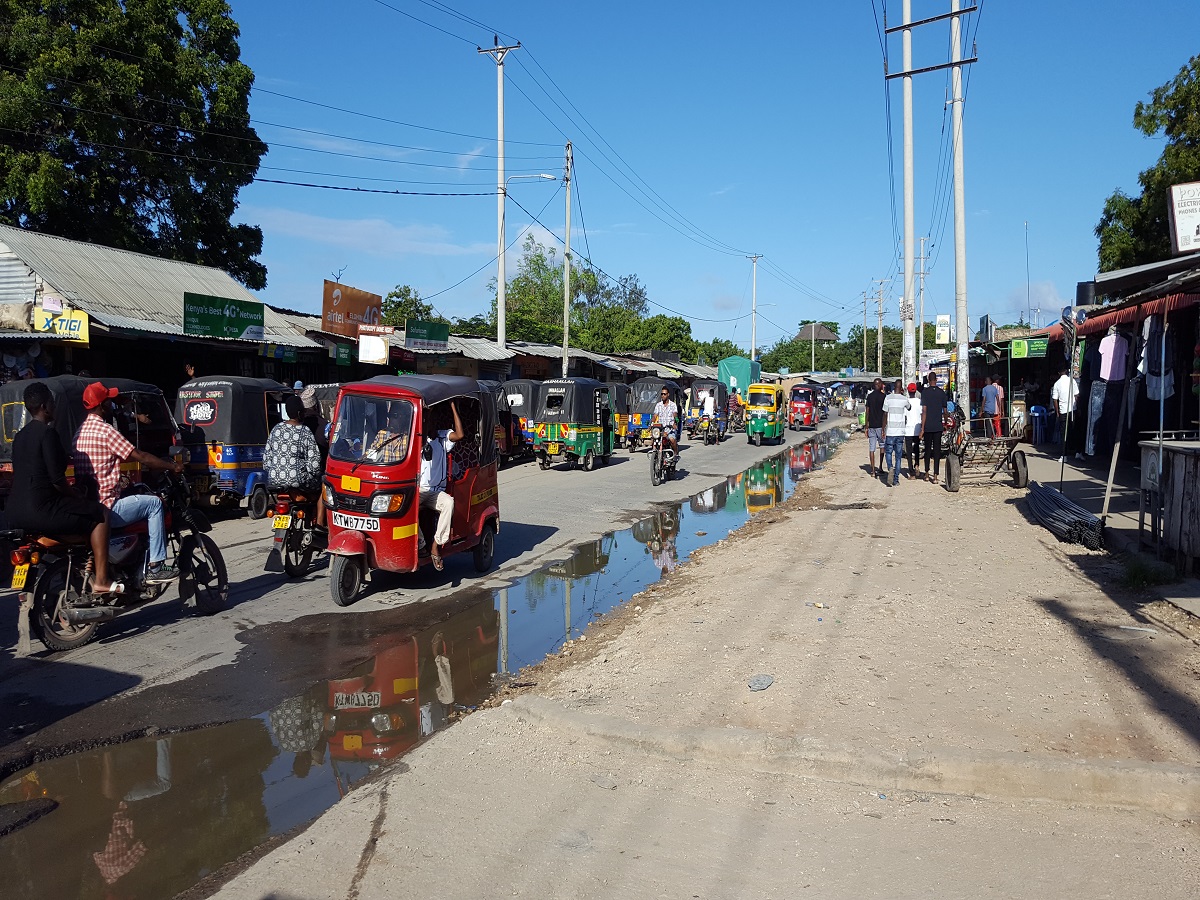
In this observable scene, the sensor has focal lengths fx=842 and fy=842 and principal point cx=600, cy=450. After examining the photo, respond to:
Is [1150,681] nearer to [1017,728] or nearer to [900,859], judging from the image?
[1017,728]

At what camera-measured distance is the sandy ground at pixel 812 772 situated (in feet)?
11.6

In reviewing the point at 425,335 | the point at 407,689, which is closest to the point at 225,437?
the point at 407,689

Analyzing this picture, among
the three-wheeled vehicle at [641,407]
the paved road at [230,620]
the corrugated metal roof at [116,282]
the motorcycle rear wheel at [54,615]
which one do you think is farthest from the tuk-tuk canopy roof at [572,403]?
the motorcycle rear wheel at [54,615]

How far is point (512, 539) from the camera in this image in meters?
12.4

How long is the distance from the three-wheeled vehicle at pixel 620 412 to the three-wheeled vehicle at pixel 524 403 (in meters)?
5.94

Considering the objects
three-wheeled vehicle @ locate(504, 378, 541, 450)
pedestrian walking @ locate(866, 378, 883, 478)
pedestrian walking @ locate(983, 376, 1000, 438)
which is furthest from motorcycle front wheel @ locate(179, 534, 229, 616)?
pedestrian walking @ locate(983, 376, 1000, 438)

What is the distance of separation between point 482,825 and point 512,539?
8.52 metres

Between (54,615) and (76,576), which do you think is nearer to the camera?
(54,615)

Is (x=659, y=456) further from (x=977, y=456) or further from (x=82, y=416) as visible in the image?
(x=82, y=416)

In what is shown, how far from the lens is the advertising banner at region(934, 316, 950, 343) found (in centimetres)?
→ 3251

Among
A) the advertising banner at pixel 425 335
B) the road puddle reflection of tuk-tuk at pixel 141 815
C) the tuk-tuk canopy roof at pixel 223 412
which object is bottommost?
the road puddle reflection of tuk-tuk at pixel 141 815

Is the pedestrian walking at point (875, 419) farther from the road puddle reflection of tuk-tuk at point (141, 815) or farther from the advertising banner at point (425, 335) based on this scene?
the road puddle reflection of tuk-tuk at point (141, 815)

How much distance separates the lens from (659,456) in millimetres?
19328

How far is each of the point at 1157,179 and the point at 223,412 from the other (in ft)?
68.2
